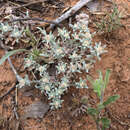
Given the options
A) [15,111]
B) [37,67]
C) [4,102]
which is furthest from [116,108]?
[4,102]

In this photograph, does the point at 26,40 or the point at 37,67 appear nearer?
the point at 37,67

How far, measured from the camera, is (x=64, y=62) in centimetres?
183

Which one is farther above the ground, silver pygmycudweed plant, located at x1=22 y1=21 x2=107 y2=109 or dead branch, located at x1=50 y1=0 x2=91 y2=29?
dead branch, located at x1=50 y1=0 x2=91 y2=29

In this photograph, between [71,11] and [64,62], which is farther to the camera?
[71,11]

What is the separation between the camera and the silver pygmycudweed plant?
65.6 inches

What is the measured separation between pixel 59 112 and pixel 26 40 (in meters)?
0.87

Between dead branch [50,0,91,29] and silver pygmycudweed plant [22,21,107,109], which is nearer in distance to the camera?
silver pygmycudweed plant [22,21,107,109]

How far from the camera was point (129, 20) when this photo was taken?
6.47 feet

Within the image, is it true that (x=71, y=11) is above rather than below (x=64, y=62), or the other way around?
above

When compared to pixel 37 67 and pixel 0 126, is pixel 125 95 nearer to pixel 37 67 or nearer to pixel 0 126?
pixel 37 67

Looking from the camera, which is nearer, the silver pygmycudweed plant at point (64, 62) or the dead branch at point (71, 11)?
Answer: the silver pygmycudweed plant at point (64, 62)

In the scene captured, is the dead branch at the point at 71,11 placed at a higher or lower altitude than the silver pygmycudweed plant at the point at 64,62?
higher

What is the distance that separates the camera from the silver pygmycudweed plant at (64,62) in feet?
5.46

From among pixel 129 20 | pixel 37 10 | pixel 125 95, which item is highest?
pixel 37 10
